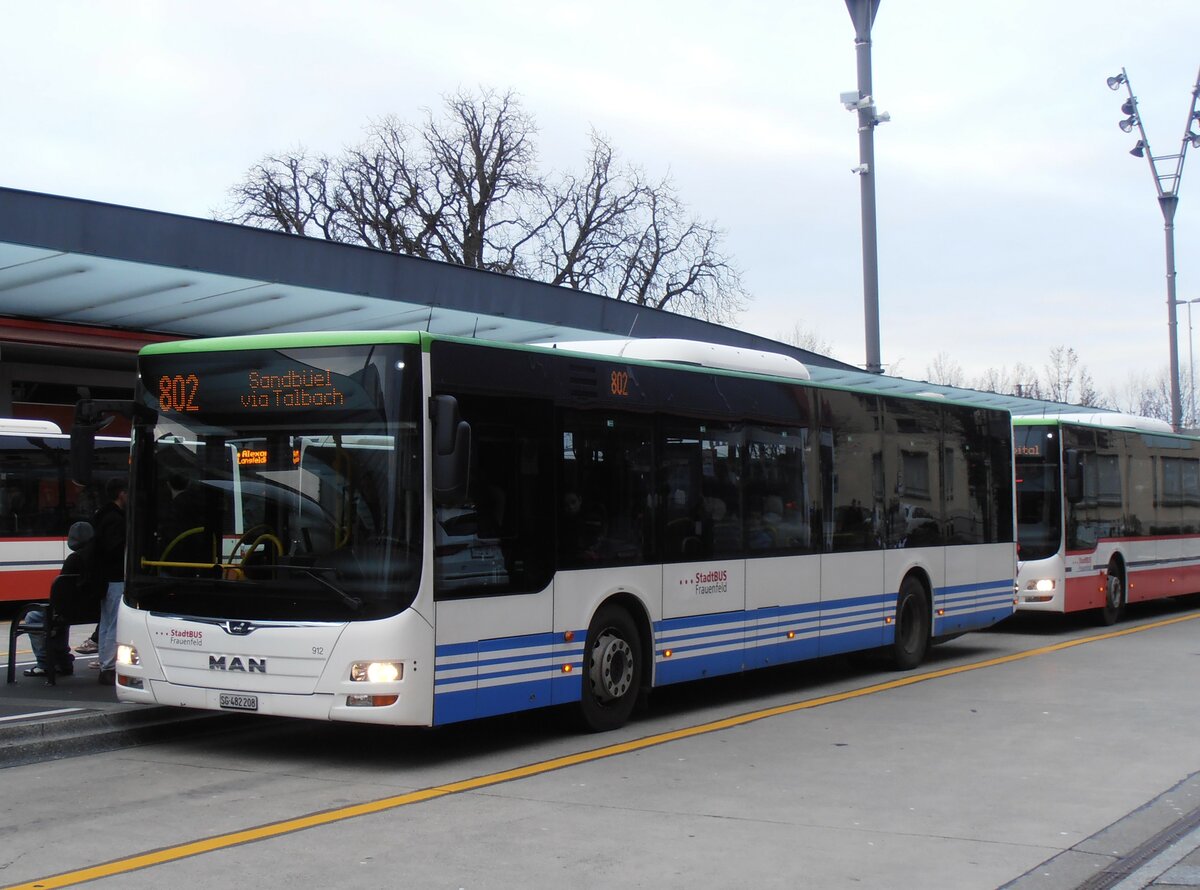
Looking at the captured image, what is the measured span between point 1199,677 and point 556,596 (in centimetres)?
773

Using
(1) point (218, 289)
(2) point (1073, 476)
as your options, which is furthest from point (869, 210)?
(1) point (218, 289)

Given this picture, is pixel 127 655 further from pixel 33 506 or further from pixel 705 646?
pixel 33 506

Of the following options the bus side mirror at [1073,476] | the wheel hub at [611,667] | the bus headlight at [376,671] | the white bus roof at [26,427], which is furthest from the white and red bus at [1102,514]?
the white bus roof at [26,427]

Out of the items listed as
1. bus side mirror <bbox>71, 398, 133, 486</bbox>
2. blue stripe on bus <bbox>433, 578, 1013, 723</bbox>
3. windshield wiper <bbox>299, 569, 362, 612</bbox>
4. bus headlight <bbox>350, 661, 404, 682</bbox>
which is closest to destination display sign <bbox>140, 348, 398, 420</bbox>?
bus side mirror <bbox>71, 398, 133, 486</bbox>

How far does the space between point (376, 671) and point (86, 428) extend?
2.81 meters

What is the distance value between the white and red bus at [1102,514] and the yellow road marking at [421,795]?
5283 mm

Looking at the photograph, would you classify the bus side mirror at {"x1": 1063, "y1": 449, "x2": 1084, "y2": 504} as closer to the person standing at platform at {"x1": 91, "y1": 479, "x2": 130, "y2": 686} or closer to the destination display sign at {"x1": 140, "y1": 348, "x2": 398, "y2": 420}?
the person standing at platform at {"x1": 91, "y1": 479, "x2": 130, "y2": 686}

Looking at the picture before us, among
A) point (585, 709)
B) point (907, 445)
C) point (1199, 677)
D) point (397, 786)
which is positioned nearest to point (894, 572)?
point (907, 445)

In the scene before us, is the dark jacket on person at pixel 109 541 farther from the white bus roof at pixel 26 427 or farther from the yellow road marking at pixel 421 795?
the white bus roof at pixel 26 427

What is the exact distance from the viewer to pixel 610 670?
10.5 m

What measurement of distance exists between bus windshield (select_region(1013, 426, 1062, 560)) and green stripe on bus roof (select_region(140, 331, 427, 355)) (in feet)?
40.7

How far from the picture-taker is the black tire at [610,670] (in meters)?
10.3

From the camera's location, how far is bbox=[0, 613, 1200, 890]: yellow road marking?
638 centimetres

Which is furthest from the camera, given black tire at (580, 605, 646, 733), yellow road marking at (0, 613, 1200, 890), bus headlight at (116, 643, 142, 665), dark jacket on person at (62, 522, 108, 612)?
dark jacket on person at (62, 522, 108, 612)
